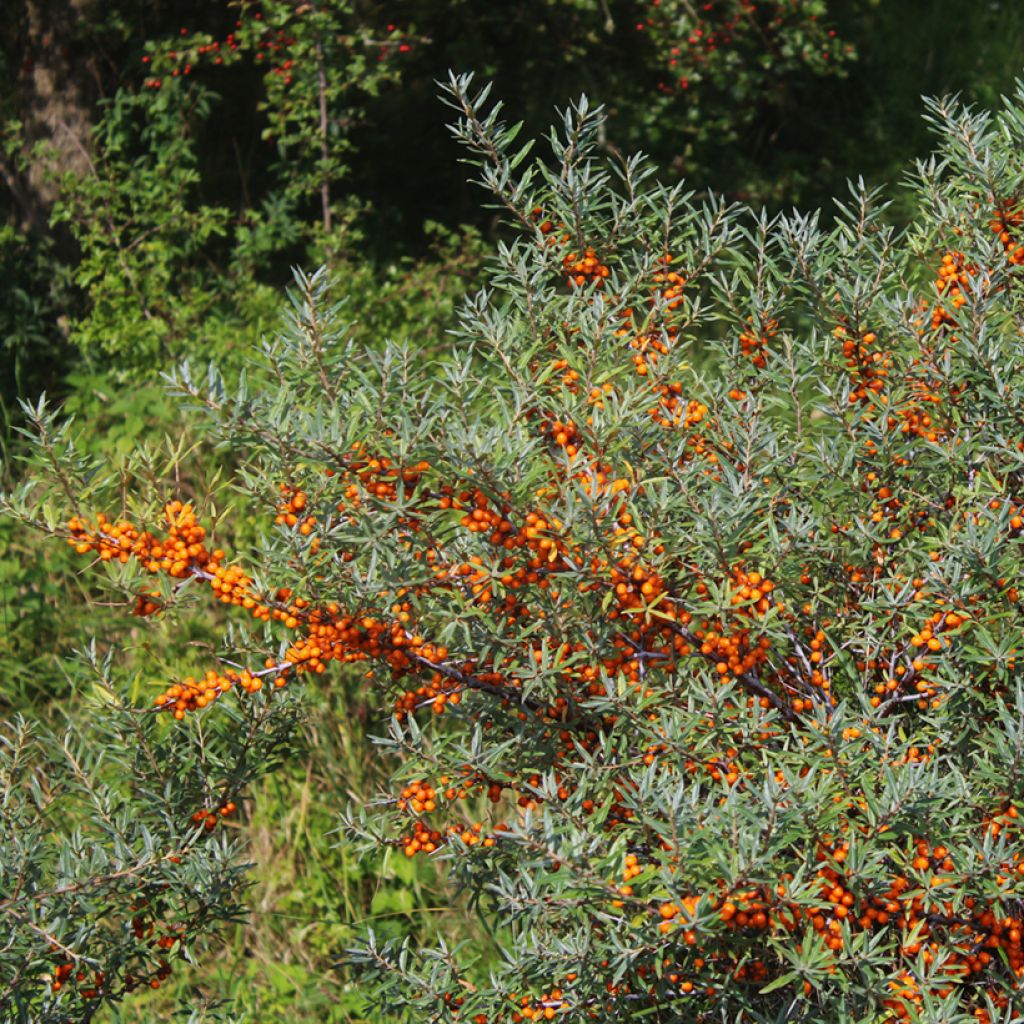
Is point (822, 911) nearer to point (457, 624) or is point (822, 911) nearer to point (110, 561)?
point (457, 624)

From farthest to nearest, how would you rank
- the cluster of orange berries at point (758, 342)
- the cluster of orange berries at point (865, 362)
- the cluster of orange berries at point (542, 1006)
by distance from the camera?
the cluster of orange berries at point (758, 342), the cluster of orange berries at point (865, 362), the cluster of orange berries at point (542, 1006)

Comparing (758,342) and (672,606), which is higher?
(758,342)

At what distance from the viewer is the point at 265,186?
8094mm

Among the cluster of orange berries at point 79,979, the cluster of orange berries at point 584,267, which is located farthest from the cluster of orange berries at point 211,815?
the cluster of orange berries at point 584,267

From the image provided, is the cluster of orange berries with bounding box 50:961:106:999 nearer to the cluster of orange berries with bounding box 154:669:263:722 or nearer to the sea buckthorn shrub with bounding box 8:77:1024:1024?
the sea buckthorn shrub with bounding box 8:77:1024:1024

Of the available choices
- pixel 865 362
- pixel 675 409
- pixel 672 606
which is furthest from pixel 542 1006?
pixel 865 362

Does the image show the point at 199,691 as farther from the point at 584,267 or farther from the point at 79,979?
the point at 584,267

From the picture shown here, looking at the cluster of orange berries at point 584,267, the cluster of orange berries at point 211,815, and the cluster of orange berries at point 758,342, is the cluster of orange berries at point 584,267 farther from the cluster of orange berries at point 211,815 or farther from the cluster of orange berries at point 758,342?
the cluster of orange berries at point 211,815

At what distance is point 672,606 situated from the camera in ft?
6.36

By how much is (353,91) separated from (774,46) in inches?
98.7

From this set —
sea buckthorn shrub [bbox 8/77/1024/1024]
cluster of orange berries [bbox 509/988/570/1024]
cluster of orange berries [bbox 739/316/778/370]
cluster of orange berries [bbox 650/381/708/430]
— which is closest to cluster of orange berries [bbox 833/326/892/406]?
sea buckthorn shrub [bbox 8/77/1024/1024]

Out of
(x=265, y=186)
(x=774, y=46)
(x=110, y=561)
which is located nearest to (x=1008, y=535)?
(x=110, y=561)

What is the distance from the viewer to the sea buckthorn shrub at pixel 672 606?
1752 mm

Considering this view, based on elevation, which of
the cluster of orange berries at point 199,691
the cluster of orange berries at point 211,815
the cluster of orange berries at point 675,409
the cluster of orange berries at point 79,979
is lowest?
A: the cluster of orange berries at point 79,979
